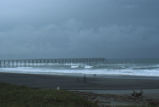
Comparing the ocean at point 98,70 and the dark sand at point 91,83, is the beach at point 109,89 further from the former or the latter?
Result: the ocean at point 98,70

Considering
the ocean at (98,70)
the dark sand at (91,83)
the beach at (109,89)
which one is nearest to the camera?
the beach at (109,89)

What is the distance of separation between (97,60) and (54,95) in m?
66.7

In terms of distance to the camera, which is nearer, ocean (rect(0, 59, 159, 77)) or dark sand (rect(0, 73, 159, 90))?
dark sand (rect(0, 73, 159, 90))

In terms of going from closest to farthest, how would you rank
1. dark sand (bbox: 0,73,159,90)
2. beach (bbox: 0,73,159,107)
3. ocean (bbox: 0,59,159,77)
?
beach (bbox: 0,73,159,107) → dark sand (bbox: 0,73,159,90) → ocean (bbox: 0,59,159,77)

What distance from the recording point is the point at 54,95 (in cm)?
851

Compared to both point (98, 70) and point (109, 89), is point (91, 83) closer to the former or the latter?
point (109, 89)

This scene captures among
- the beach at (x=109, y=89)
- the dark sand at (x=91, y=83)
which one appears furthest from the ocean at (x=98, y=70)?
the beach at (x=109, y=89)

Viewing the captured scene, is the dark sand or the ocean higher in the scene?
the dark sand

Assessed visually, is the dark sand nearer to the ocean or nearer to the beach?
the beach

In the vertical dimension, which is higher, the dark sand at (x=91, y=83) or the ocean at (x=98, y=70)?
the dark sand at (x=91, y=83)

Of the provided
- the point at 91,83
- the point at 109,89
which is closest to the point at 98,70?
the point at 91,83

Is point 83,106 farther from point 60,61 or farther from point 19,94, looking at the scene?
point 60,61

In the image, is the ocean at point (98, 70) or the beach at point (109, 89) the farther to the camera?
the ocean at point (98, 70)

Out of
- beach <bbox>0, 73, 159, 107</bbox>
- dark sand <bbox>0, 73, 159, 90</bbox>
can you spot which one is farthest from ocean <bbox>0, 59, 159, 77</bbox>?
beach <bbox>0, 73, 159, 107</bbox>
